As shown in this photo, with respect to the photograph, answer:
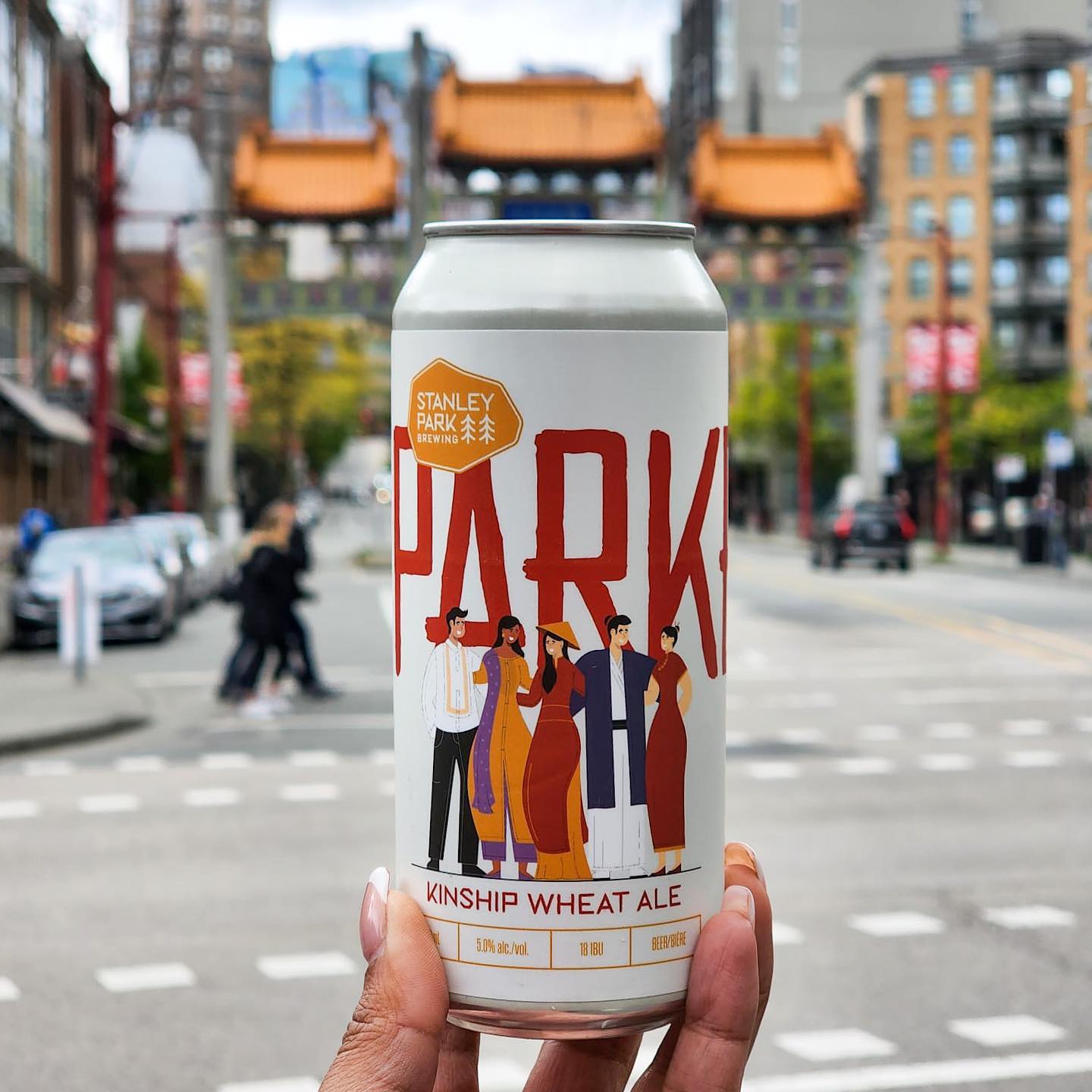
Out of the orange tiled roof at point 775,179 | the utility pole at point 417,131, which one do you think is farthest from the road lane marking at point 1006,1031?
the orange tiled roof at point 775,179

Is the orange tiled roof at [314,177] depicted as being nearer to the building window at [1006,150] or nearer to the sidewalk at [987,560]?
the sidewalk at [987,560]

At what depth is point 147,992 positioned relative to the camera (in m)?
7.02

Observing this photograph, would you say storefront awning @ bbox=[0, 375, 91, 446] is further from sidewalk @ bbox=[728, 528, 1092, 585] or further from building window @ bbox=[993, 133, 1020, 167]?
building window @ bbox=[993, 133, 1020, 167]

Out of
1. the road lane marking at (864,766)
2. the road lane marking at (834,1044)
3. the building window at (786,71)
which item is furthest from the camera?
the building window at (786,71)

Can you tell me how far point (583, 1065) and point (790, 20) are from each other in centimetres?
11404

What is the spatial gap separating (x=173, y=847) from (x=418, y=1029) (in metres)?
8.05

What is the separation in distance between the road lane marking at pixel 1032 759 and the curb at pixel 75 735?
6697 millimetres

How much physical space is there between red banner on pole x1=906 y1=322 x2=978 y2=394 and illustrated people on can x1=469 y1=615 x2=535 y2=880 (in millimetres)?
46610

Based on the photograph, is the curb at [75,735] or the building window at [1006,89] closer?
the curb at [75,735]

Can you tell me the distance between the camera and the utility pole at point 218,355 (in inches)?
1930

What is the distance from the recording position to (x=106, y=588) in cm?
2377

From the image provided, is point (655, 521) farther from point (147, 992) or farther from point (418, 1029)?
point (147, 992)

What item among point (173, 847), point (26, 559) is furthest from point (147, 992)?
point (26, 559)

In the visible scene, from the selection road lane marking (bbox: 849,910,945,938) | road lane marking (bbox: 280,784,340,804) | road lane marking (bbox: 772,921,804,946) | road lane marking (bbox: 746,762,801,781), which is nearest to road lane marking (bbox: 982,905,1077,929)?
road lane marking (bbox: 849,910,945,938)
